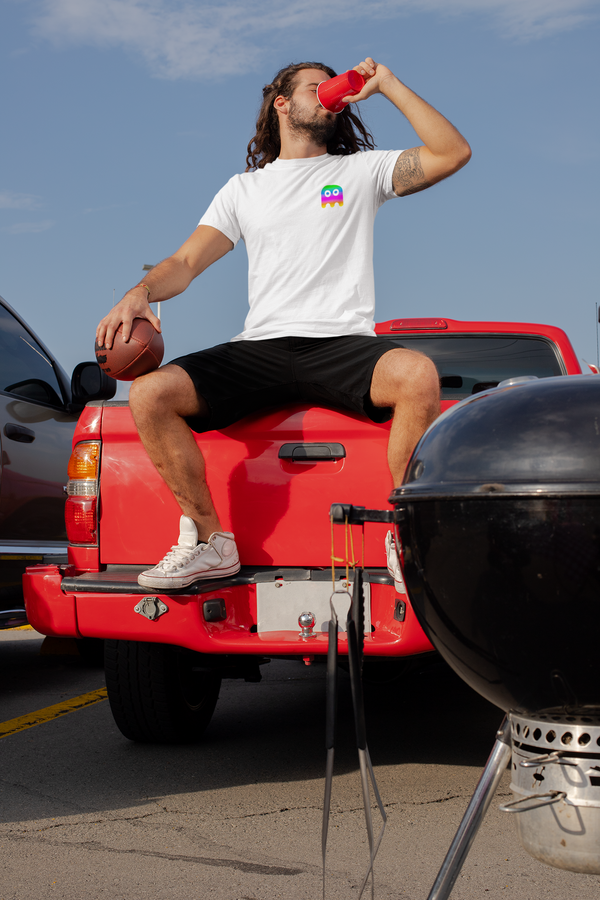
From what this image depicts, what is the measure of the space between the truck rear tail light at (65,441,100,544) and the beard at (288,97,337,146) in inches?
63.2

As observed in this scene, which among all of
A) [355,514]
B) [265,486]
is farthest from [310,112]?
[355,514]

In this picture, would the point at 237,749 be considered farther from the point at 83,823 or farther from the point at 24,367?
the point at 24,367

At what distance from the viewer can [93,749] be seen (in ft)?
12.6

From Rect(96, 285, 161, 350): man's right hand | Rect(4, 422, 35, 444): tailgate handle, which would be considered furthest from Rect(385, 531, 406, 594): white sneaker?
Rect(4, 422, 35, 444): tailgate handle

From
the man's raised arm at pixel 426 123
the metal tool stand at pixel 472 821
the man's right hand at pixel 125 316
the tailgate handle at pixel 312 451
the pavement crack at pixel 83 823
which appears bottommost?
the pavement crack at pixel 83 823

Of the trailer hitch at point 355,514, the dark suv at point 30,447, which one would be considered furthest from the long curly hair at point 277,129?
the trailer hitch at point 355,514

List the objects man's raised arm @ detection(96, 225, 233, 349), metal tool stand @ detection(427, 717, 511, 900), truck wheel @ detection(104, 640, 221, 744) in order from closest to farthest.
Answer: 1. metal tool stand @ detection(427, 717, 511, 900)
2. man's raised arm @ detection(96, 225, 233, 349)
3. truck wheel @ detection(104, 640, 221, 744)

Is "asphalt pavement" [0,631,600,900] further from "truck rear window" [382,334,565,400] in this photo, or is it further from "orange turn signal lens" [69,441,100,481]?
"truck rear window" [382,334,565,400]

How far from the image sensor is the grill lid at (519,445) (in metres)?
1.29

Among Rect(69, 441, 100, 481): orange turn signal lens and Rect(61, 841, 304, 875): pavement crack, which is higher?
Rect(69, 441, 100, 481): orange turn signal lens

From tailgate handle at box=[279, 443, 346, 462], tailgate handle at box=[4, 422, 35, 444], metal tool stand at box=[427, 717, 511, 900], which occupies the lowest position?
metal tool stand at box=[427, 717, 511, 900]

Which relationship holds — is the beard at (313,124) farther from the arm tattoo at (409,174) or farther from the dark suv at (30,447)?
the dark suv at (30,447)

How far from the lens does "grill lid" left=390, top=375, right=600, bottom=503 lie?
1.29 m

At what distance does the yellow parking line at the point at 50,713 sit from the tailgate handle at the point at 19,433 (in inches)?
58.9
